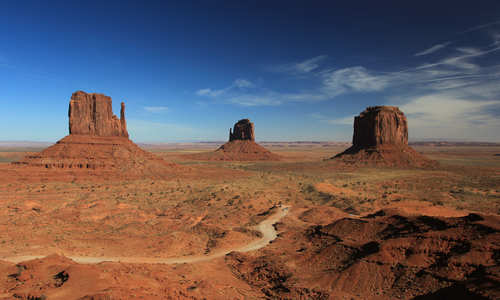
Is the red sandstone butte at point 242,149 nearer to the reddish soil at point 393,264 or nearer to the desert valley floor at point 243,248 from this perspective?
the desert valley floor at point 243,248

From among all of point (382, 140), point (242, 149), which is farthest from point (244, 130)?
point (382, 140)

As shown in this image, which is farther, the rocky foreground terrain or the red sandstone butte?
the red sandstone butte

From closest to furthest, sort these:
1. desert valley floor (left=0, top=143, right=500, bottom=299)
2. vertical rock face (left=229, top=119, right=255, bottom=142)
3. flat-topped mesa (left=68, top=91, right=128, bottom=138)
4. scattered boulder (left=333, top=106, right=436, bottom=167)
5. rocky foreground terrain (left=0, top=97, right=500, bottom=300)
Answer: desert valley floor (left=0, top=143, right=500, bottom=299) < rocky foreground terrain (left=0, top=97, right=500, bottom=300) < flat-topped mesa (left=68, top=91, right=128, bottom=138) < scattered boulder (left=333, top=106, right=436, bottom=167) < vertical rock face (left=229, top=119, right=255, bottom=142)

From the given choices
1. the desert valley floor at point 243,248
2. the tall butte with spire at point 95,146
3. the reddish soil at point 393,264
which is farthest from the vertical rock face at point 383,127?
the reddish soil at point 393,264

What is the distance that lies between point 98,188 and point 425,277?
141 ft

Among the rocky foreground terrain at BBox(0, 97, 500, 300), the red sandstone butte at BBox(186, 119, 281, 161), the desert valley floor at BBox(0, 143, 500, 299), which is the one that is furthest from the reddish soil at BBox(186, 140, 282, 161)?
the desert valley floor at BBox(0, 143, 500, 299)

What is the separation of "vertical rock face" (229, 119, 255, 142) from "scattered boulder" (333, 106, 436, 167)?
51958 millimetres

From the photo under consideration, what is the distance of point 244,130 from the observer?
134 metres

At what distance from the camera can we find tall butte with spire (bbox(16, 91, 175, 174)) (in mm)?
49875

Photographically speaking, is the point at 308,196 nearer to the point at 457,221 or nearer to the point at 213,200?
the point at 213,200

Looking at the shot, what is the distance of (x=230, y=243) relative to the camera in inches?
728

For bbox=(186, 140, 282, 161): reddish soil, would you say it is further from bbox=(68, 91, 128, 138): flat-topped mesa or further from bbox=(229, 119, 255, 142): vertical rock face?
bbox=(68, 91, 128, 138): flat-topped mesa

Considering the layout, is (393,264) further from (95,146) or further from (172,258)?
(95,146)

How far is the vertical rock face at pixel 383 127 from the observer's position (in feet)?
280
